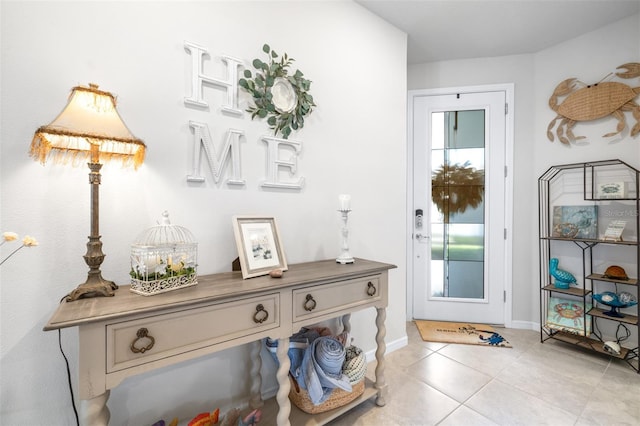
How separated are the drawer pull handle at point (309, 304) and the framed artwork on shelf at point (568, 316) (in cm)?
241

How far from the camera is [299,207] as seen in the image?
1.87 m

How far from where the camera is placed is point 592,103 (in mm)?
2512

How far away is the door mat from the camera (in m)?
2.58

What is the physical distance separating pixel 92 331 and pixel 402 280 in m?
2.16

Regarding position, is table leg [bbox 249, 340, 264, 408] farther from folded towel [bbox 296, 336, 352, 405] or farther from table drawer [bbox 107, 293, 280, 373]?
table drawer [bbox 107, 293, 280, 373]

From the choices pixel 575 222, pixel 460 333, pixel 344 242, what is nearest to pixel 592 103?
pixel 575 222

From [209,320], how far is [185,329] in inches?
3.4

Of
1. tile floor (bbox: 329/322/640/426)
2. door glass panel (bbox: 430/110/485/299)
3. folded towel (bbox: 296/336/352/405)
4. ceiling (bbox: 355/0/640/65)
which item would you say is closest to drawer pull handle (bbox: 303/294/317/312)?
folded towel (bbox: 296/336/352/405)

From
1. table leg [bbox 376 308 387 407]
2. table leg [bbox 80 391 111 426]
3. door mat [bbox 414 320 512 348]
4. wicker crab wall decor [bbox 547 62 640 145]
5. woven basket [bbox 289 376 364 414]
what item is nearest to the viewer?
table leg [bbox 80 391 111 426]

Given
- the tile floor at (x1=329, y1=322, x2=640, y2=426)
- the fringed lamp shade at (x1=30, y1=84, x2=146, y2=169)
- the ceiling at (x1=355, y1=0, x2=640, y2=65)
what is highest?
the ceiling at (x1=355, y1=0, x2=640, y2=65)

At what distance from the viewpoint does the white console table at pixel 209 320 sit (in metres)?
0.91

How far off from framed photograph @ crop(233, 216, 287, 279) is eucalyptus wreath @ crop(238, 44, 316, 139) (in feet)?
→ 1.98

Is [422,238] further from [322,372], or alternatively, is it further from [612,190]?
[322,372]

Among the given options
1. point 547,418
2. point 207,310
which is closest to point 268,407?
point 207,310
